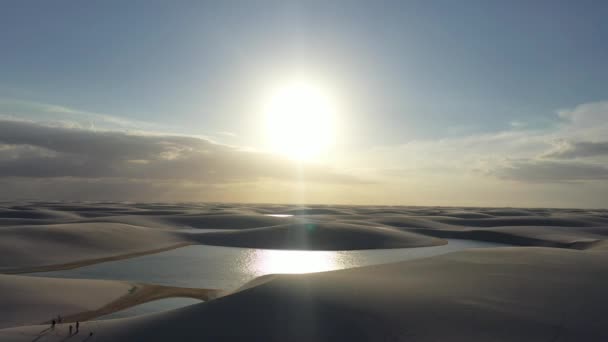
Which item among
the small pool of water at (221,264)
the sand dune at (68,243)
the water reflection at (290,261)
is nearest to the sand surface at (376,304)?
the sand dune at (68,243)

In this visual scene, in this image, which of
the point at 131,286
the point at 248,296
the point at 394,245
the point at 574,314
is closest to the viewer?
the point at 574,314

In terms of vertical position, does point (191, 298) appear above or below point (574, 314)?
below

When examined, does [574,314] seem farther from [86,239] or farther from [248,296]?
[86,239]

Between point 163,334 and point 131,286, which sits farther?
point 131,286

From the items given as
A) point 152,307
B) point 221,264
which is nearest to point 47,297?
point 152,307

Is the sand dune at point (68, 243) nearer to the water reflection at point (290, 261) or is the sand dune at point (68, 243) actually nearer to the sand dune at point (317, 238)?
the sand dune at point (317, 238)

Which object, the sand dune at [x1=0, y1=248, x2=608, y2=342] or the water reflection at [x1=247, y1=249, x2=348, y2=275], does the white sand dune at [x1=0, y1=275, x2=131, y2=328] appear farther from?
the water reflection at [x1=247, y1=249, x2=348, y2=275]

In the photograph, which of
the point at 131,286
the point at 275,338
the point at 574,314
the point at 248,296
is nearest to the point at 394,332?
the point at 275,338
